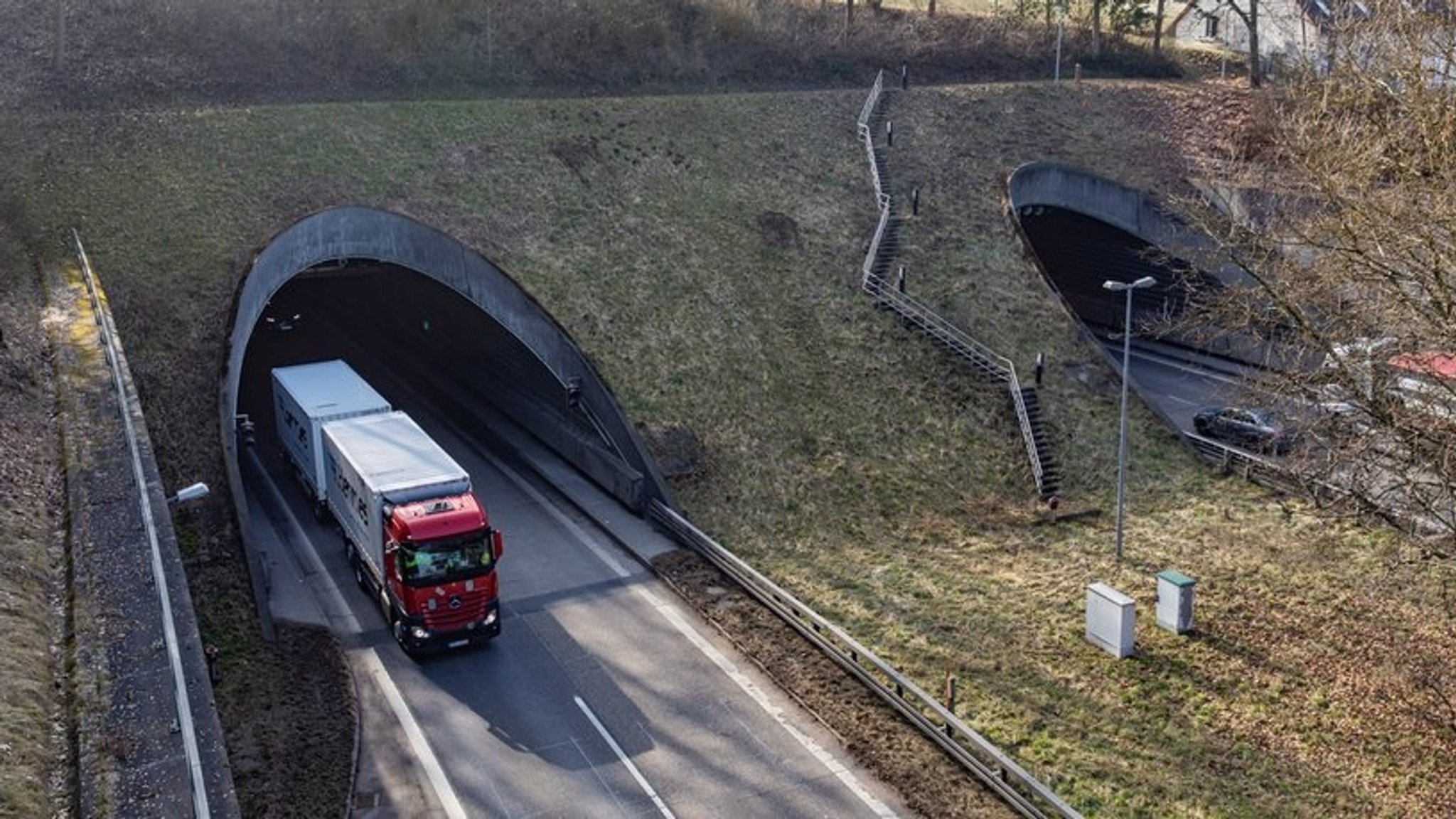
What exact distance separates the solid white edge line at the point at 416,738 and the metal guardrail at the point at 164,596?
17.9 ft

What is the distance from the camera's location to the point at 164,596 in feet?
52.2

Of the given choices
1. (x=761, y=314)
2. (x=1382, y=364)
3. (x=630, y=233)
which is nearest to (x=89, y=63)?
(x=630, y=233)

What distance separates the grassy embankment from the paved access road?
2965 mm

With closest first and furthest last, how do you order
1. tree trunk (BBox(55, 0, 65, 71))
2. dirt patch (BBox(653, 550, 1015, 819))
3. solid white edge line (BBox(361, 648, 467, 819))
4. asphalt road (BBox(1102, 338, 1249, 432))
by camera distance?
1. solid white edge line (BBox(361, 648, 467, 819))
2. dirt patch (BBox(653, 550, 1015, 819))
3. asphalt road (BBox(1102, 338, 1249, 432))
4. tree trunk (BBox(55, 0, 65, 71))

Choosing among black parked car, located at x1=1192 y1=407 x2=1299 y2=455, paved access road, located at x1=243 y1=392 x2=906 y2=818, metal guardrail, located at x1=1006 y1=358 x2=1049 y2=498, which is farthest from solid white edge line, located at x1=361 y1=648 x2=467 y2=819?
black parked car, located at x1=1192 y1=407 x2=1299 y2=455

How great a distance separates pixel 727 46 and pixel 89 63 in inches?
1104

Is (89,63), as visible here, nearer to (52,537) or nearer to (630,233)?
(630,233)

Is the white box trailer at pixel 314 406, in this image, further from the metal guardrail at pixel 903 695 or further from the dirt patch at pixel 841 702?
the metal guardrail at pixel 903 695

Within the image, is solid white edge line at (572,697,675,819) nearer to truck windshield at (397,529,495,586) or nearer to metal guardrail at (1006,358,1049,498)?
truck windshield at (397,529,495,586)

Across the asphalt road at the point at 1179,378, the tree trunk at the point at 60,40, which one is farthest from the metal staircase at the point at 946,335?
the tree trunk at the point at 60,40

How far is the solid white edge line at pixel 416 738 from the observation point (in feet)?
64.3

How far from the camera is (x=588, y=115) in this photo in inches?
1838

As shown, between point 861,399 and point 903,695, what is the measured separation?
1468 centimetres

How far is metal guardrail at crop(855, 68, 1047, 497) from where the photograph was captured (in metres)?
34.8
